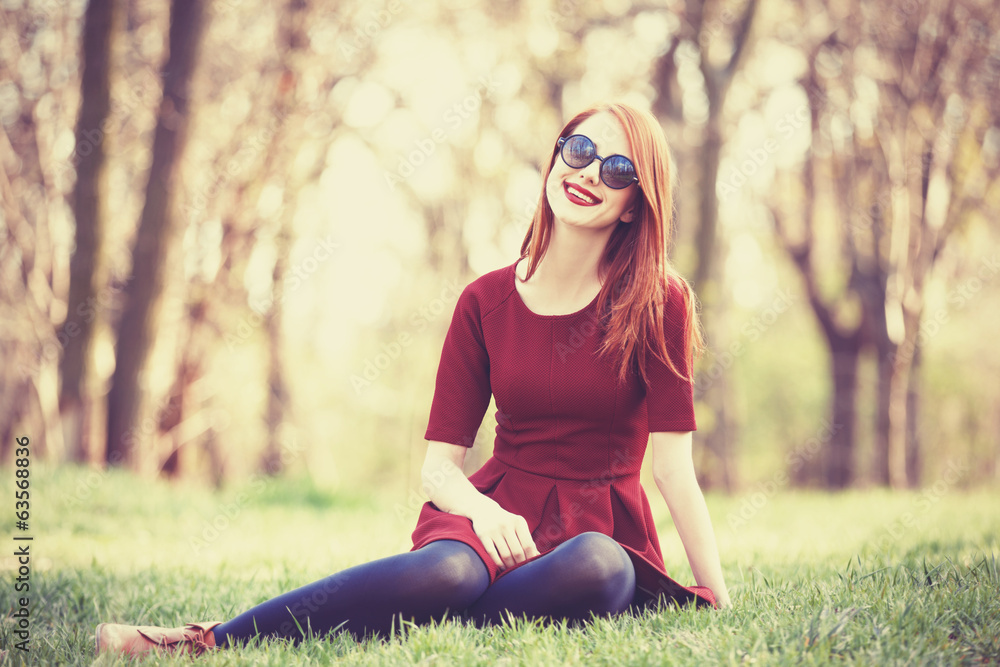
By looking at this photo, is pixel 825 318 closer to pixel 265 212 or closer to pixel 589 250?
pixel 265 212

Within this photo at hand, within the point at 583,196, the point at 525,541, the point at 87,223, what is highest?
the point at 87,223

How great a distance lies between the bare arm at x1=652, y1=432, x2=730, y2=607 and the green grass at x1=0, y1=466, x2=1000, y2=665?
4.6 inches

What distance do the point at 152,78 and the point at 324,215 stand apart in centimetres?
283

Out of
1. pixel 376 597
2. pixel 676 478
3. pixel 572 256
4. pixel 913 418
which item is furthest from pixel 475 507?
pixel 913 418

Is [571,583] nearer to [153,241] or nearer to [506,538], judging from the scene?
[506,538]

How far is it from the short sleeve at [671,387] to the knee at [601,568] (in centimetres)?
42

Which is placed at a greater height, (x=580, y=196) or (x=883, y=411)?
(x=580, y=196)

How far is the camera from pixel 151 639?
2217mm

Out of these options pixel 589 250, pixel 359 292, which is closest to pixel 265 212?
pixel 359 292

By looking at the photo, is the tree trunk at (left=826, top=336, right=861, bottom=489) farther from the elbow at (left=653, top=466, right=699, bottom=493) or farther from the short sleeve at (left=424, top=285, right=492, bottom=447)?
the short sleeve at (left=424, top=285, right=492, bottom=447)

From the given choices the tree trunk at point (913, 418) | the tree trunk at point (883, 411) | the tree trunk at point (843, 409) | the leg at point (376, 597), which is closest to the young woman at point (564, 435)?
the leg at point (376, 597)

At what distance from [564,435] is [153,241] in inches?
231

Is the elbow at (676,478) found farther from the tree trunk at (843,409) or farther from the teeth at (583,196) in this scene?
the tree trunk at (843,409)

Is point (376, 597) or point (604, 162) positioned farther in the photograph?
point (604, 162)
